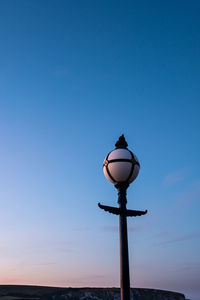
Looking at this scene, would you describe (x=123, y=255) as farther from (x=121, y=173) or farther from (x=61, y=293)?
(x=61, y=293)

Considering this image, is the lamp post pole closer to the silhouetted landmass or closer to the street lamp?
the street lamp

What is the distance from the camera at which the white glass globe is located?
19.1 ft

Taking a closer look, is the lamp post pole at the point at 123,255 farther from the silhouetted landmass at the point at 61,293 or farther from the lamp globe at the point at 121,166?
the silhouetted landmass at the point at 61,293

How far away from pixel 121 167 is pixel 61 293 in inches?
3296

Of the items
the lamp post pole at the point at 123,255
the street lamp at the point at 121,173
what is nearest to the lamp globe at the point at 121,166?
the street lamp at the point at 121,173

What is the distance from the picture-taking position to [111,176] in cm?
591

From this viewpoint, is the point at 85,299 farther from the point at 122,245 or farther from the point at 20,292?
the point at 122,245

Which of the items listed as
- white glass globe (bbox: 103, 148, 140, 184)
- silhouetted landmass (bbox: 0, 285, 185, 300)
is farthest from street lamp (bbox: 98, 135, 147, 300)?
silhouetted landmass (bbox: 0, 285, 185, 300)

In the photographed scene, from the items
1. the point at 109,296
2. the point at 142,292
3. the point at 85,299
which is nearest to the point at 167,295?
the point at 142,292

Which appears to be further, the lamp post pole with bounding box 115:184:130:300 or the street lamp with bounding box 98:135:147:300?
the street lamp with bounding box 98:135:147:300

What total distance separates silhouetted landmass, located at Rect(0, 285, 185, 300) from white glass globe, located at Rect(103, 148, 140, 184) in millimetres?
77503

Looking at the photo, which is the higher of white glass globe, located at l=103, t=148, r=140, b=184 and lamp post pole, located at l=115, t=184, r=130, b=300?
white glass globe, located at l=103, t=148, r=140, b=184

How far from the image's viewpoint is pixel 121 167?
5824 mm

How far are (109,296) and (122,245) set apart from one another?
87.6m
